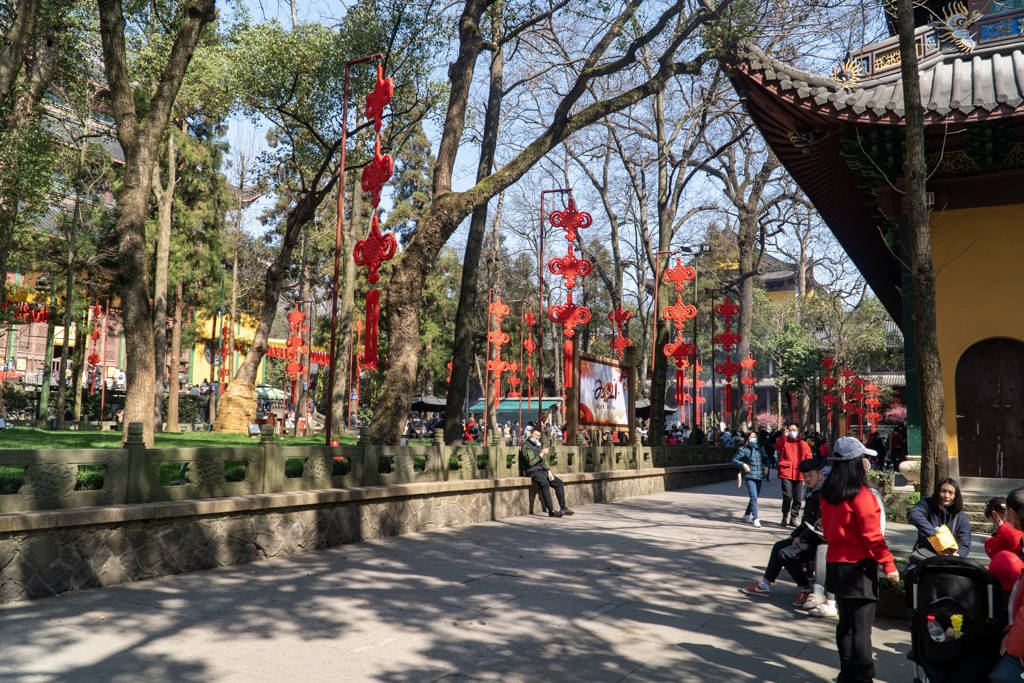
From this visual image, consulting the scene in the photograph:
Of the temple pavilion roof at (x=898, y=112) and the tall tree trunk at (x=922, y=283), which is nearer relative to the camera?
the tall tree trunk at (x=922, y=283)

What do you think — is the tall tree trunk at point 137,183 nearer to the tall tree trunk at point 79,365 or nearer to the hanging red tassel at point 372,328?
the hanging red tassel at point 372,328

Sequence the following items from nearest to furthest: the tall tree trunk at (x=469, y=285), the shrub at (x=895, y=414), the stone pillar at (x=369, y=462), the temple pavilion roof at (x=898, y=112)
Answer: the stone pillar at (x=369, y=462) < the temple pavilion roof at (x=898, y=112) < the tall tree trunk at (x=469, y=285) < the shrub at (x=895, y=414)

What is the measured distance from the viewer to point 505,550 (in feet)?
32.3

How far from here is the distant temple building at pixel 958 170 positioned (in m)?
11.1

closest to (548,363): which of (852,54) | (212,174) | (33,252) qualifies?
(212,174)

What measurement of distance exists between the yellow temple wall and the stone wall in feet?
24.4

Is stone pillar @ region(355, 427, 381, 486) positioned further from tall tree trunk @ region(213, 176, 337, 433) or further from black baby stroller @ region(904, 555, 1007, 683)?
tall tree trunk @ region(213, 176, 337, 433)

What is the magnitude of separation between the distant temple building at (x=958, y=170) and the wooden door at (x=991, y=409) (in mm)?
15

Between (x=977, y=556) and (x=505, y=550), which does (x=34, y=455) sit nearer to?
(x=505, y=550)

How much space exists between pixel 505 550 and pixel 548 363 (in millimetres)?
45373

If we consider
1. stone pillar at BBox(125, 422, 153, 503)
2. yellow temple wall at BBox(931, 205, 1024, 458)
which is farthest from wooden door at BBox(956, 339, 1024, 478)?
stone pillar at BBox(125, 422, 153, 503)

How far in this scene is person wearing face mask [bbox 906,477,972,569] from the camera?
20.3 ft

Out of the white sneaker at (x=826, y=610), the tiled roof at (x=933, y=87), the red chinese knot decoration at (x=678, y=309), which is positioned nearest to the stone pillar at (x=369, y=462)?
the white sneaker at (x=826, y=610)

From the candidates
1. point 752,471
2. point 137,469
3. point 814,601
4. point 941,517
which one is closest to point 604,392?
point 752,471
